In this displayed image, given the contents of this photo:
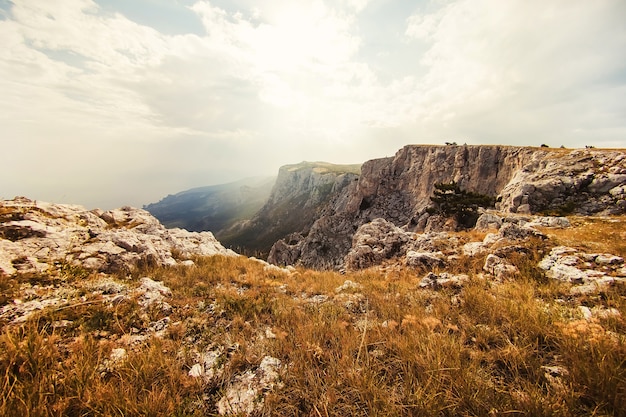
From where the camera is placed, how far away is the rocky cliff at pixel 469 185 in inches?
1232

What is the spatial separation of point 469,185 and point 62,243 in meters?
75.3

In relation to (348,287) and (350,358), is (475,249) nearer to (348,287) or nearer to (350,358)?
(348,287)

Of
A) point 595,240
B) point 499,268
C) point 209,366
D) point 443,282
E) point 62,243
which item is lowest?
point 209,366

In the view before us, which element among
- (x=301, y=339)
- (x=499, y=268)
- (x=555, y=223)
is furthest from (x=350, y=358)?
(x=555, y=223)

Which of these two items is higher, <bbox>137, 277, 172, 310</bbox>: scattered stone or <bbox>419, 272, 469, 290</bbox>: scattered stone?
<bbox>419, 272, 469, 290</bbox>: scattered stone

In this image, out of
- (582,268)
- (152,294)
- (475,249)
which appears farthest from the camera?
(475,249)

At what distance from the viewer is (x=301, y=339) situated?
4426mm

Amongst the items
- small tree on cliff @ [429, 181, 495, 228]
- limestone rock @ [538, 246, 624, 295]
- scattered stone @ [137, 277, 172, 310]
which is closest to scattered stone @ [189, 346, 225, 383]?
scattered stone @ [137, 277, 172, 310]

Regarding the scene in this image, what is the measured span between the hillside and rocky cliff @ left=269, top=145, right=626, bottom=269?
6.75 m

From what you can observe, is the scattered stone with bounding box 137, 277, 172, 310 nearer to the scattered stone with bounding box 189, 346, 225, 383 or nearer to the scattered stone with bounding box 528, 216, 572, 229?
the scattered stone with bounding box 189, 346, 225, 383

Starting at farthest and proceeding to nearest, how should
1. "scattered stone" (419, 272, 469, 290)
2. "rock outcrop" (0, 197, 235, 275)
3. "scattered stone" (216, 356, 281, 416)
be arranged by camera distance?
"rock outcrop" (0, 197, 235, 275)
"scattered stone" (419, 272, 469, 290)
"scattered stone" (216, 356, 281, 416)

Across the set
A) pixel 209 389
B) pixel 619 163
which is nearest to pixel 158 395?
pixel 209 389

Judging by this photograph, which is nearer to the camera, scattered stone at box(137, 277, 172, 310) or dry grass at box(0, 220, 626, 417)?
dry grass at box(0, 220, 626, 417)

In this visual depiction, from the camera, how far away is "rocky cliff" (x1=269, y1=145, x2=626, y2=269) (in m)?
31.3
